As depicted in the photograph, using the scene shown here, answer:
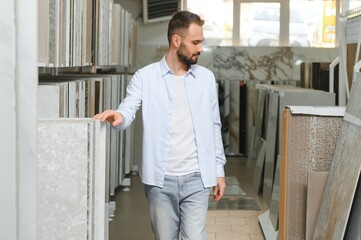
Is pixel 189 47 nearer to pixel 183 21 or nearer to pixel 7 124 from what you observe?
pixel 183 21

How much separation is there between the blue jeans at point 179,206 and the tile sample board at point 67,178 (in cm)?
80

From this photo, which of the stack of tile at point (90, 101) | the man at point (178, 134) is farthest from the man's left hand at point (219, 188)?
the stack of tile at point (90, 101)

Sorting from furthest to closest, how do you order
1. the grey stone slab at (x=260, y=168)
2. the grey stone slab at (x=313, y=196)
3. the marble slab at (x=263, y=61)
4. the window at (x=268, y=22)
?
the window at (x=268, y=22) → the marble slab at (x=263, y=61) → the grey stone slab at (x=260, y=168) → the grey stone slab at (x=313, y=196)

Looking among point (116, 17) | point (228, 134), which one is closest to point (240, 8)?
point (228, 134)

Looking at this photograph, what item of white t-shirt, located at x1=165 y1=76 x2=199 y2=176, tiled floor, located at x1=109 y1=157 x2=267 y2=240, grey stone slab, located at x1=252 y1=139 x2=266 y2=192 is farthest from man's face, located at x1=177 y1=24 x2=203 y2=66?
grey stone slab, located at x1=252 y1=139 x2=266 y2=192

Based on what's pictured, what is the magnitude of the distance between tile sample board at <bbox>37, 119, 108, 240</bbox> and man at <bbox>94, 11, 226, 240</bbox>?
752 mm

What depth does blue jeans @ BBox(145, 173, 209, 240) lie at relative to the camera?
2645 millimetres

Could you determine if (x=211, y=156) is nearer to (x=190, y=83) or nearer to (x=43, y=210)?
(x=190, y=83)

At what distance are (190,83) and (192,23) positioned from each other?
0.25m

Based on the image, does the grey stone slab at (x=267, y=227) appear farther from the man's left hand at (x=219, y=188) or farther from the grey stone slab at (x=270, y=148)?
the man's left hand at (x=219, y=188)

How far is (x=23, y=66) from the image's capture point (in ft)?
4.58

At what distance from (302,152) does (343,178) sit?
0.44 metres

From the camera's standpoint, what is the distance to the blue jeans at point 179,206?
8.68ft

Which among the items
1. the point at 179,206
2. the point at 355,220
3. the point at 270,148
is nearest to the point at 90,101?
the point at 179,206
